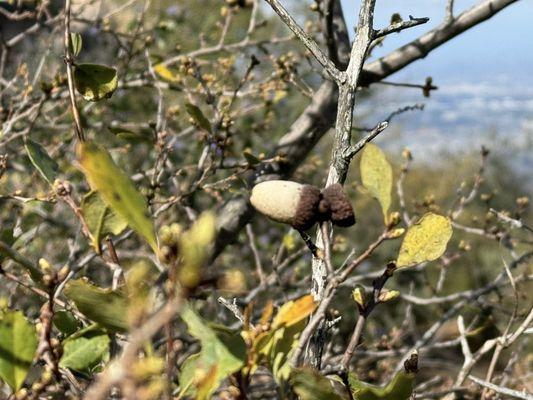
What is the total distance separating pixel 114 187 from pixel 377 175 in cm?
37

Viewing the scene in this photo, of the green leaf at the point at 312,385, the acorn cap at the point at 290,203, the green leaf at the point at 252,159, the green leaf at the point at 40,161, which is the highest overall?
the green leaf at the point at 40,161

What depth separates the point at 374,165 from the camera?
31.8 inches

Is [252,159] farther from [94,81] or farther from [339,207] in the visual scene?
[339,207]

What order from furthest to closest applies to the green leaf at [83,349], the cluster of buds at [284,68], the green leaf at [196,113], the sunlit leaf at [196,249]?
the cluster of buds at [284,68] → the green leaf at [196,113] → the green leaf at [83,349] → the sunlit leaf at [196,249]

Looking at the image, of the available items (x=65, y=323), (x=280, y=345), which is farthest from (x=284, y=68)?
(x=280, y=345)

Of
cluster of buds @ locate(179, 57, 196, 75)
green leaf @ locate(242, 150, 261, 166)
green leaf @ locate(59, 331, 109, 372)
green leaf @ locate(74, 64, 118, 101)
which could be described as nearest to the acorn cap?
green leaf @ locate(59, 331, 109, 372)

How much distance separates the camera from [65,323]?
84 cm

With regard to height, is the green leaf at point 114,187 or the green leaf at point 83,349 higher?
the green leaf at point 114,187

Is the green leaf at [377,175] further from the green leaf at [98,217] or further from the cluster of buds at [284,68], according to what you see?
the cluster of buds at [284,68]

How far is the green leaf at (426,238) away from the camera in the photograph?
732 mm

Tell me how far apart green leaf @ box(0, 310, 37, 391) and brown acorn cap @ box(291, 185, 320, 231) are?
29cm

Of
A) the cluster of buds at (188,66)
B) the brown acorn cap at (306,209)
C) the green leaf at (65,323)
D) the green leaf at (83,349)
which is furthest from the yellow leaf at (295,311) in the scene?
the cluster of buds at (188,66)

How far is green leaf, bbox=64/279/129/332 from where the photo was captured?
24.1 inches

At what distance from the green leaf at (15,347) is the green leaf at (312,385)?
0.26 metres
